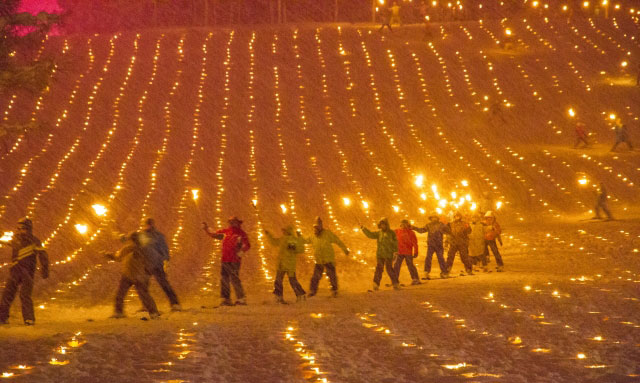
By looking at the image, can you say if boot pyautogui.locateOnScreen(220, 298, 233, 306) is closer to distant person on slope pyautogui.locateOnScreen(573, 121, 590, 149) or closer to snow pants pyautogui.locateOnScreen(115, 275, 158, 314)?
snow pants pyautogui.locateOnScreen(115, 275, 158, 314)

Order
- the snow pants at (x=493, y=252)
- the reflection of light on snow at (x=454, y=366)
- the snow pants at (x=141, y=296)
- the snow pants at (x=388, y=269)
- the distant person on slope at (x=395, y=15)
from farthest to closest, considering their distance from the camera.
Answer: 1. the distant person on slope at (x=395, y=15)
2. the snow pants at (x=493, y=252)
3. the snow pants at (x=388, y=269)
4. the snow pants at (x=141, y=296)
5. the reflection of light on snow at (x=454, y=366)

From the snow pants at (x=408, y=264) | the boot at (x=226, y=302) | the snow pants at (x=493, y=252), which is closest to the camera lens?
the boot at (x=226, y=302)

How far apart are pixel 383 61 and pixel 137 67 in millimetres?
10970

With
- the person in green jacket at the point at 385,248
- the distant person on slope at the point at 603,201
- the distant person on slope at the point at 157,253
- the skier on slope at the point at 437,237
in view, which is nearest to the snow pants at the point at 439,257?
the skier on slope at the point at 437,237

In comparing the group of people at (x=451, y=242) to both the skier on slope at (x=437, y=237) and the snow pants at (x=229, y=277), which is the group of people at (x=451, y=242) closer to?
the skier on slope at (x=437, y=237)

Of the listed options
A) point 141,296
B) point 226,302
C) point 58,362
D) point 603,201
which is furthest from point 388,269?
point 603,201

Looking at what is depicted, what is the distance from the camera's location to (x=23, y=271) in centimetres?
1223

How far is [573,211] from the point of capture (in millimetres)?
27172

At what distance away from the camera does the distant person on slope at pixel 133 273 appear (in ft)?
41.3

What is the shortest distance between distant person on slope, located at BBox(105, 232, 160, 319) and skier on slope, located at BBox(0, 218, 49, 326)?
1.02 metres

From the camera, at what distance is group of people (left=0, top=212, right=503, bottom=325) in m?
12.3

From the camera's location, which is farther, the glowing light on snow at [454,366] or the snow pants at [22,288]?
the snow pants at [22,288]

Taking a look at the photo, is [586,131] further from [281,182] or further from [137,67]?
[137,67]

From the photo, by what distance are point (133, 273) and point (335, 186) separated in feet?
55.7
